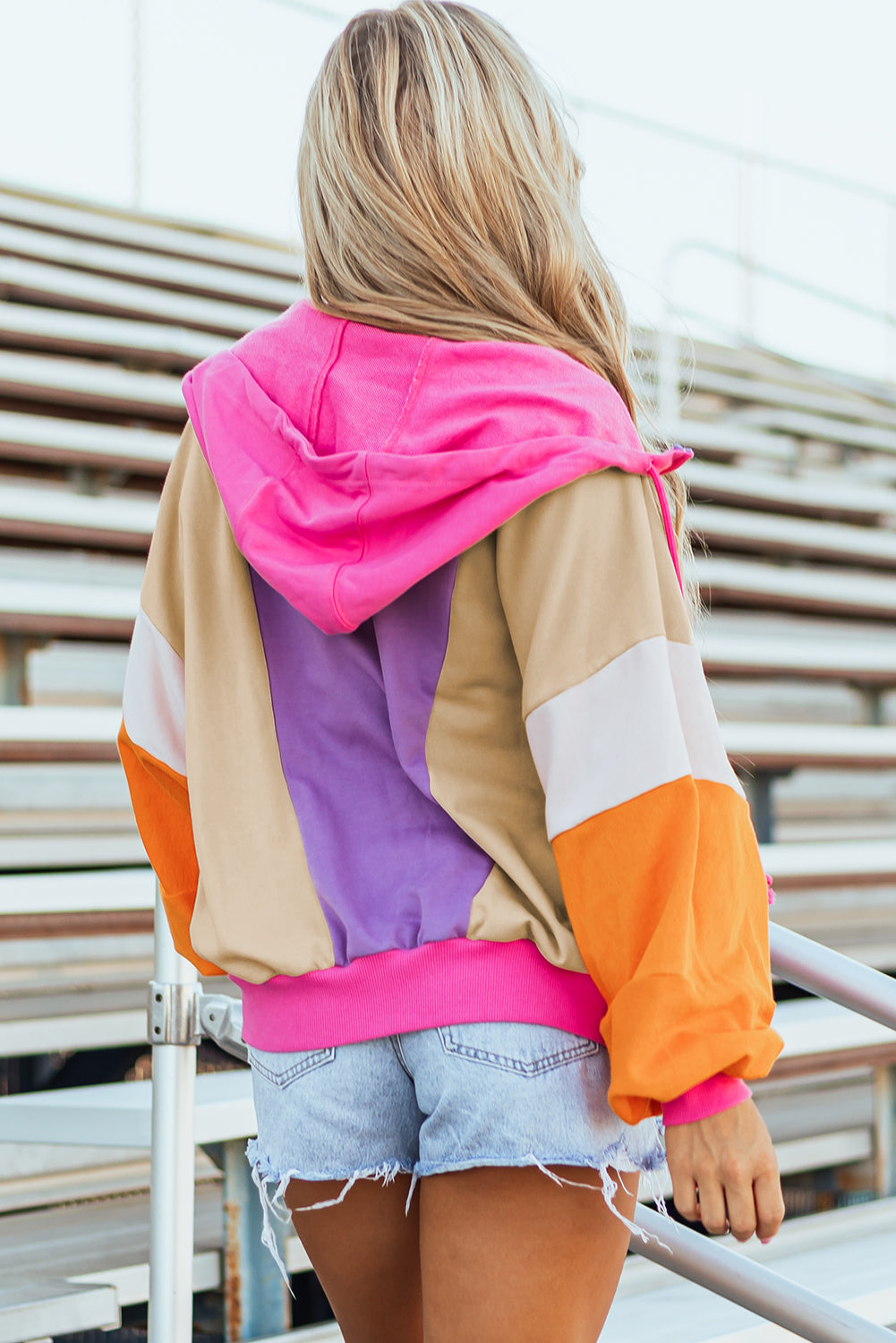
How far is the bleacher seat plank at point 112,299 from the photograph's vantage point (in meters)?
2.72

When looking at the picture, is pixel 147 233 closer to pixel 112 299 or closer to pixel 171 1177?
pixel 112 299

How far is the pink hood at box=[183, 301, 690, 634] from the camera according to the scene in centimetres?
54

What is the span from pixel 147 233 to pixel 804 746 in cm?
270

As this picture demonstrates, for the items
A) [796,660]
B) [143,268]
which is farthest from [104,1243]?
[143,268]

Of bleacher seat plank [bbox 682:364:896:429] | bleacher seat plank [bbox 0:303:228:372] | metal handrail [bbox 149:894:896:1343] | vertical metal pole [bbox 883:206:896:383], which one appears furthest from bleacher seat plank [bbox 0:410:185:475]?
vertical metal pole [bbox 883:206:896:383]

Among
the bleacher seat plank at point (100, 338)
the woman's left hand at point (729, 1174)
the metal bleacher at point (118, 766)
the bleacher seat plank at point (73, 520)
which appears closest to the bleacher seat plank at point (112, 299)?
the metal bleacher at point (118, 766)

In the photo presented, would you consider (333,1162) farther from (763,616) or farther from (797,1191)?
(763,616)

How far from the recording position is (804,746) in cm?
175

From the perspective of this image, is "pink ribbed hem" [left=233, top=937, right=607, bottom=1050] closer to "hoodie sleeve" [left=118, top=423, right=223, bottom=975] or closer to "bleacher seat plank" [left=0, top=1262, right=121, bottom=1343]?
"hoodie sleeve" [left=118, top=423, right=223, bottom=975]

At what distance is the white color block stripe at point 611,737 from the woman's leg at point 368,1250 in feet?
0.70

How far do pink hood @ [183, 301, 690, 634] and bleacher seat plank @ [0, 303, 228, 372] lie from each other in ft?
6.20

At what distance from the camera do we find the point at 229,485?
592mm

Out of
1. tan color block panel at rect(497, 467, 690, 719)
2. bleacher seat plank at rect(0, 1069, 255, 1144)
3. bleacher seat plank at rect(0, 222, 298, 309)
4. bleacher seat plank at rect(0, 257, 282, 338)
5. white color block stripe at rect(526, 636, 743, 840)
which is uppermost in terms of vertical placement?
bleacher seat plank at rect(0, 222, 298, 309)

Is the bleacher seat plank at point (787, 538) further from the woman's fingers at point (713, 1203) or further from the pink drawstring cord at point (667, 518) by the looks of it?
the woman's fingers at point (713, 1203)
